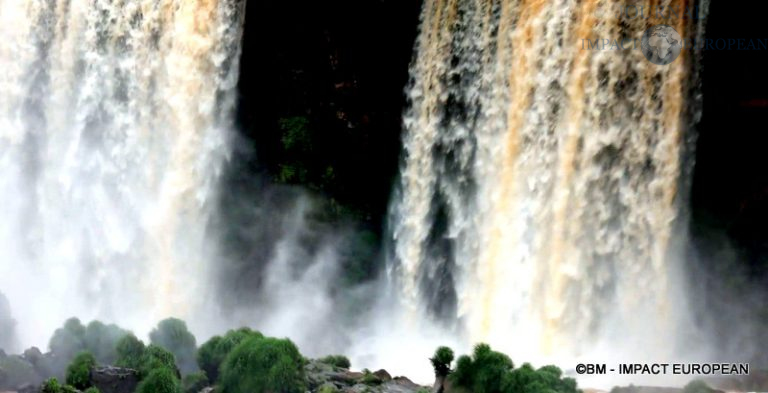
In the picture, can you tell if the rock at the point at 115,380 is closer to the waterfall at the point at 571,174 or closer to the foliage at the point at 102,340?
the foliage at the point at 102,340

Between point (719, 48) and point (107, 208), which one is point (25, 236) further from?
point (719, 48)

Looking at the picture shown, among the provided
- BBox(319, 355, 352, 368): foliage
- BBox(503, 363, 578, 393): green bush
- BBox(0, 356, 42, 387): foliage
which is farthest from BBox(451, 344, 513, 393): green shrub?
BBox(0, 356, 42, 387): foliage

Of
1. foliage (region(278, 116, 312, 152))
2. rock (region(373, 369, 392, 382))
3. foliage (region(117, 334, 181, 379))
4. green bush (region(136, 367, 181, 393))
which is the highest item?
foliage (region(278, 116, 312, 152))

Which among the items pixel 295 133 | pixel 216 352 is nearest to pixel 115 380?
pixel 216 352

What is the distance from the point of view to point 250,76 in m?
27.9

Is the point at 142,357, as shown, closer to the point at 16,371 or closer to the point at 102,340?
the point at 102,340

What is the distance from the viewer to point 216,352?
21.0 meters

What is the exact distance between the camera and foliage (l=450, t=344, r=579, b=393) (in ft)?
58.1

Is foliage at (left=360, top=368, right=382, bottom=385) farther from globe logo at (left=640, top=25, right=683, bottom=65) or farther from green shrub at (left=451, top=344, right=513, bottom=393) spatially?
globe logo at (left=640, top=25, right=683, bottom=65)

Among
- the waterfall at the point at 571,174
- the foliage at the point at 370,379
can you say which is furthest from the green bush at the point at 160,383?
the waterfall at the point at 571,174

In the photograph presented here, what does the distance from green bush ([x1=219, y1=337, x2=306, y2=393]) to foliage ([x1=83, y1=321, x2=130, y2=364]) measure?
2.59 metres

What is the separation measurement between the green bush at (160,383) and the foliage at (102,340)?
2.13 m

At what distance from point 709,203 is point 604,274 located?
2505 mm

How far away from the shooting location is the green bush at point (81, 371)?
19.7 metres
